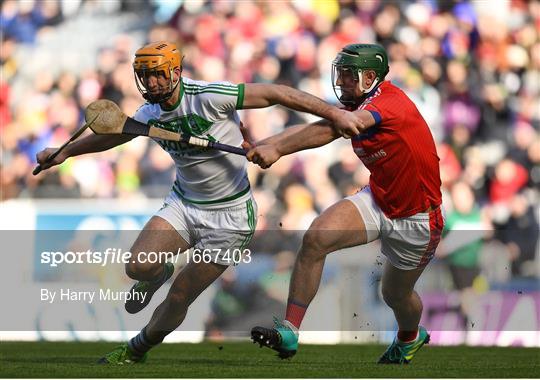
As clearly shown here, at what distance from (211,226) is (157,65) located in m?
1.22

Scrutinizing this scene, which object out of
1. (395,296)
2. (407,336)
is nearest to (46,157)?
(395,296)

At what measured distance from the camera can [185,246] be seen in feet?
27.2

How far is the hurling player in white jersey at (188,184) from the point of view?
307 inches

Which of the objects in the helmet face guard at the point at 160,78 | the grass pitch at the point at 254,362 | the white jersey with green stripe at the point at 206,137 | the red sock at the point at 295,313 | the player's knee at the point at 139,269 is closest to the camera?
the grass pitch at the point at 254,362

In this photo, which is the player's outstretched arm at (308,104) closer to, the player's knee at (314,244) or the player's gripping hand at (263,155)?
the player's gripping hand at (263,155)

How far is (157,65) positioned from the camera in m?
7.75

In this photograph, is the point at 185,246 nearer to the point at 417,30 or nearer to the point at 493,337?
the point at 493,337

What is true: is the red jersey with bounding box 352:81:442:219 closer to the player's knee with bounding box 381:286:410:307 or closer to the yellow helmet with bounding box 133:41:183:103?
the player's knee with bounding box 381:286:410:307

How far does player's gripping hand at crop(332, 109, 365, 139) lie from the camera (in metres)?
7.49

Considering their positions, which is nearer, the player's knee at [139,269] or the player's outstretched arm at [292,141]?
the player's outstretched arm at [292,141]

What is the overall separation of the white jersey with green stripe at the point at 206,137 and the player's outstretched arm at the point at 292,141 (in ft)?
1.35

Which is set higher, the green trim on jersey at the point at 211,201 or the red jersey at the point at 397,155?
the red jersey at the point at 397,155

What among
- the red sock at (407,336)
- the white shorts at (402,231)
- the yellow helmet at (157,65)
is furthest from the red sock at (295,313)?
the yellow helmet at (157,65)

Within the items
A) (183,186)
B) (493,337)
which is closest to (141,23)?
(493,337)
